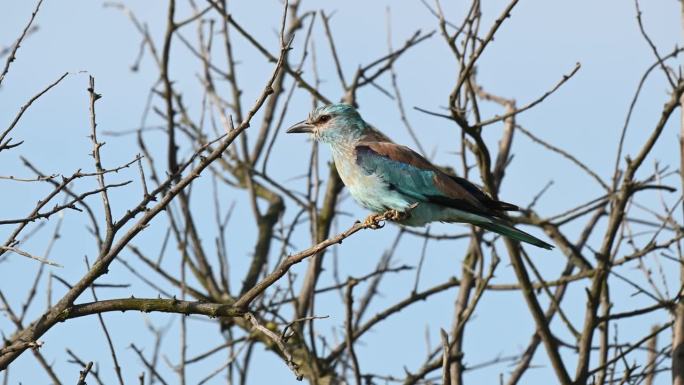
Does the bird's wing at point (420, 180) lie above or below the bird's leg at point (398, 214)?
above

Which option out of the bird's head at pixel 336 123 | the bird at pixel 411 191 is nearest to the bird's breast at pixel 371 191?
the bird at pixel 411 191

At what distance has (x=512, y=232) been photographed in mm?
6867

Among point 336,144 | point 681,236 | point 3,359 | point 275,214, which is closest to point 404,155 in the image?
point 336,144

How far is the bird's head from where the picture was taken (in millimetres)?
7941

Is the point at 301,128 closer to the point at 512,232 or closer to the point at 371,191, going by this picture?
the point at 371,191

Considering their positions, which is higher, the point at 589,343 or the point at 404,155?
the point at 404,155

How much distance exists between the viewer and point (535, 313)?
7.62 m

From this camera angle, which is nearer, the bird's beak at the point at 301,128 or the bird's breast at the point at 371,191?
the bird's breast at the point at 371,191

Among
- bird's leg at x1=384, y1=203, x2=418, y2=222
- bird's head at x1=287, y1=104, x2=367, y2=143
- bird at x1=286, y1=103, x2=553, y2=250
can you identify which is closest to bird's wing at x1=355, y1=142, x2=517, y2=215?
bird at x1=286, y1=103, x2=553, y2=250

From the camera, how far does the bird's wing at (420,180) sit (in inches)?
278

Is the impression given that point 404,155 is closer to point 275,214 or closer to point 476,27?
point 476,27

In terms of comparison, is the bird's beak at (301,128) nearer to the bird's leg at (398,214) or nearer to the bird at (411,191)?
the bird at (411,191)

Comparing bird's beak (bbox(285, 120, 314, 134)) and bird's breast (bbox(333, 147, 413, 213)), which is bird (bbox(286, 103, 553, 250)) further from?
bird's beak (bbox(285, 120, 314, 134))

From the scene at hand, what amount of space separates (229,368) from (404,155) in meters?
2.30
